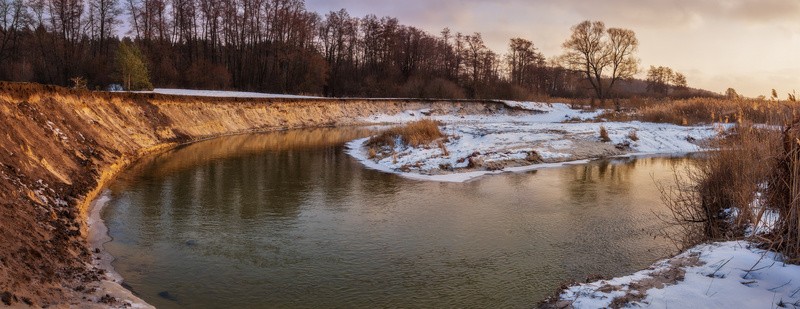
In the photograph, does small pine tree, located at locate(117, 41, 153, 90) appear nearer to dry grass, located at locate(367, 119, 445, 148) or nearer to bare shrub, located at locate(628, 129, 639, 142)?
dry grass, located at locate(367, 119, 445, 148)

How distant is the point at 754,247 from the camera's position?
18.9ft

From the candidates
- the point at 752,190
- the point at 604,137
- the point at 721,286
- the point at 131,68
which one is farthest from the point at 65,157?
the point at 131,68

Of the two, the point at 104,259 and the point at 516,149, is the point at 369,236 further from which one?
the point at 516,149

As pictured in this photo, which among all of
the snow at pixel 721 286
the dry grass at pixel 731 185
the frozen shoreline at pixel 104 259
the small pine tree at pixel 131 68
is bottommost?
the frozen shoreline at pixel 104 259

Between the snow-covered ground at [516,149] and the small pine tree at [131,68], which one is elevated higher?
the small pine tree at [131,68]

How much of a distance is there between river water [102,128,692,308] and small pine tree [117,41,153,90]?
20656 millimetres

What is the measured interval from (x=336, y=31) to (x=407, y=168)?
56370 mm

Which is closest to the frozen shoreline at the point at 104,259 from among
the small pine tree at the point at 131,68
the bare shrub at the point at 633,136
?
the bare shrub at the point at 633,136

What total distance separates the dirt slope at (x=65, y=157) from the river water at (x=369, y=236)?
74cm

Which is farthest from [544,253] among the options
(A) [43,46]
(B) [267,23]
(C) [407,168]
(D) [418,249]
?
(B) [267,23]

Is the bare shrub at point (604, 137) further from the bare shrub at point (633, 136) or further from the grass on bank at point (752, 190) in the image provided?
the grass on bank at point (752, 190)

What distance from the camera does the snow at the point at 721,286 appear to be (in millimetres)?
4836

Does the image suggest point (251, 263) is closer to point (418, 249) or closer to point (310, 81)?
point (418, 249)

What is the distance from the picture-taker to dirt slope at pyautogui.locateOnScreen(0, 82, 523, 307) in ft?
19.2
